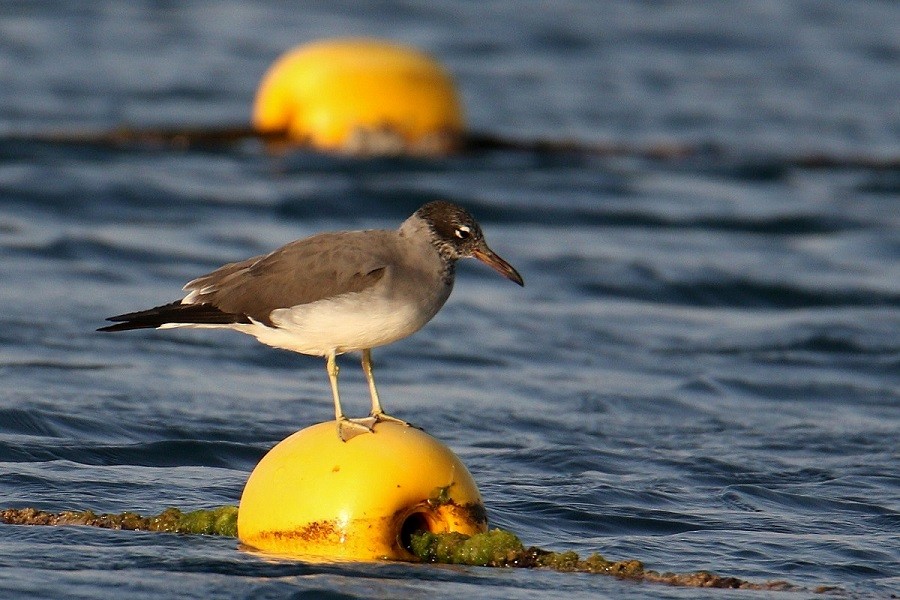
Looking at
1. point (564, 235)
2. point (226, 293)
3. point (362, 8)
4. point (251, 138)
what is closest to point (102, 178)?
point (251, 138)

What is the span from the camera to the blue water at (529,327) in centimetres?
860

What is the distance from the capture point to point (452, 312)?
50.0 ft

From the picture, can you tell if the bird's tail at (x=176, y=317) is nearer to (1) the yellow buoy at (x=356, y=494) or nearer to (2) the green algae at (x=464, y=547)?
(1) the yellow buoy at (x=356, y=494)

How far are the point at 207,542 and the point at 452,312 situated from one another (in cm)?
754

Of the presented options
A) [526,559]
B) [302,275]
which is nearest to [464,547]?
[526,559]

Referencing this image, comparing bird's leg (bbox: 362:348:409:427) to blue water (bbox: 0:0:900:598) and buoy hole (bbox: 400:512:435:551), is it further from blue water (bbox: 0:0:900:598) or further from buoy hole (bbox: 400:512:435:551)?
blue water (bbox: 0:0:900:598)

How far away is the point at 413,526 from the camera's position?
7449 mm

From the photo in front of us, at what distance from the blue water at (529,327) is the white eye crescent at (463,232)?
1.66m

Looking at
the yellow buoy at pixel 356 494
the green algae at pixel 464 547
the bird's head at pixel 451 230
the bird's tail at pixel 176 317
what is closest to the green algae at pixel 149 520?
the green algae at pixel 464 547

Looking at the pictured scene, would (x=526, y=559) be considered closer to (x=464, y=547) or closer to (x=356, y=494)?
(x=464, y=547)

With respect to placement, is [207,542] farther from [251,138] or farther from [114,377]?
[251,138]

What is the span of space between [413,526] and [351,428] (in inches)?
21.5

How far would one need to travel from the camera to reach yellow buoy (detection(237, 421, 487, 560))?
713 cm

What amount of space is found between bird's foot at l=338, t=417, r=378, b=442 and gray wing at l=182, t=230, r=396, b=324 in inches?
23.7
